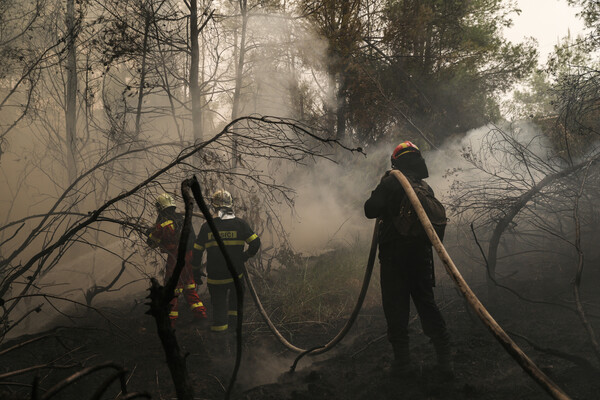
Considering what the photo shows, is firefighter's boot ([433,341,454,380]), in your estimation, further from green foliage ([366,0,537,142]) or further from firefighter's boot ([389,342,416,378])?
green foliage ([366,0,537,142])

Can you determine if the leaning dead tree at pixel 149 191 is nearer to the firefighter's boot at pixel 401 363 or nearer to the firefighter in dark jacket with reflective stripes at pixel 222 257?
the firefighter in dark jacket with reflective stripes at pixel 222 257

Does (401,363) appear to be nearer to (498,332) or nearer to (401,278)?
(401,278)

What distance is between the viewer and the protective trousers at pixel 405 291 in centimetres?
373

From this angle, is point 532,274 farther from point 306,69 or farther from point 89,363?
point 306,69

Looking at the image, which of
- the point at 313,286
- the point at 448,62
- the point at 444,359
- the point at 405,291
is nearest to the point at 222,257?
the point at 313,286

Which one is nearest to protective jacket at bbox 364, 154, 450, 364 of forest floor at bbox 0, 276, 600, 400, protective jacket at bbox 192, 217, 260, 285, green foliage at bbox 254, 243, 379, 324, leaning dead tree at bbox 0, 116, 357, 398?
A: forest floor at bbox 0, 276, 600, 400

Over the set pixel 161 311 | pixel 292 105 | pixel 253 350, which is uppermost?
pixel 292 105

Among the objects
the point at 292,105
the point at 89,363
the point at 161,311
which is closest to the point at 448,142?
the point at 292,105

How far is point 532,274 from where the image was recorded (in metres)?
5.67

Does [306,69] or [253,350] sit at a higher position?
[306,69]

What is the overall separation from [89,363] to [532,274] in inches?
218

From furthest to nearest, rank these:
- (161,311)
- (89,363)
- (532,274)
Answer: (532,274), (89,363), (161,311)

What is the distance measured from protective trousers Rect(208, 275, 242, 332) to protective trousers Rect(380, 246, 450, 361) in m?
2.12

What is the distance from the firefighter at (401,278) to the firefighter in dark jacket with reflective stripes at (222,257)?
6.73ft
